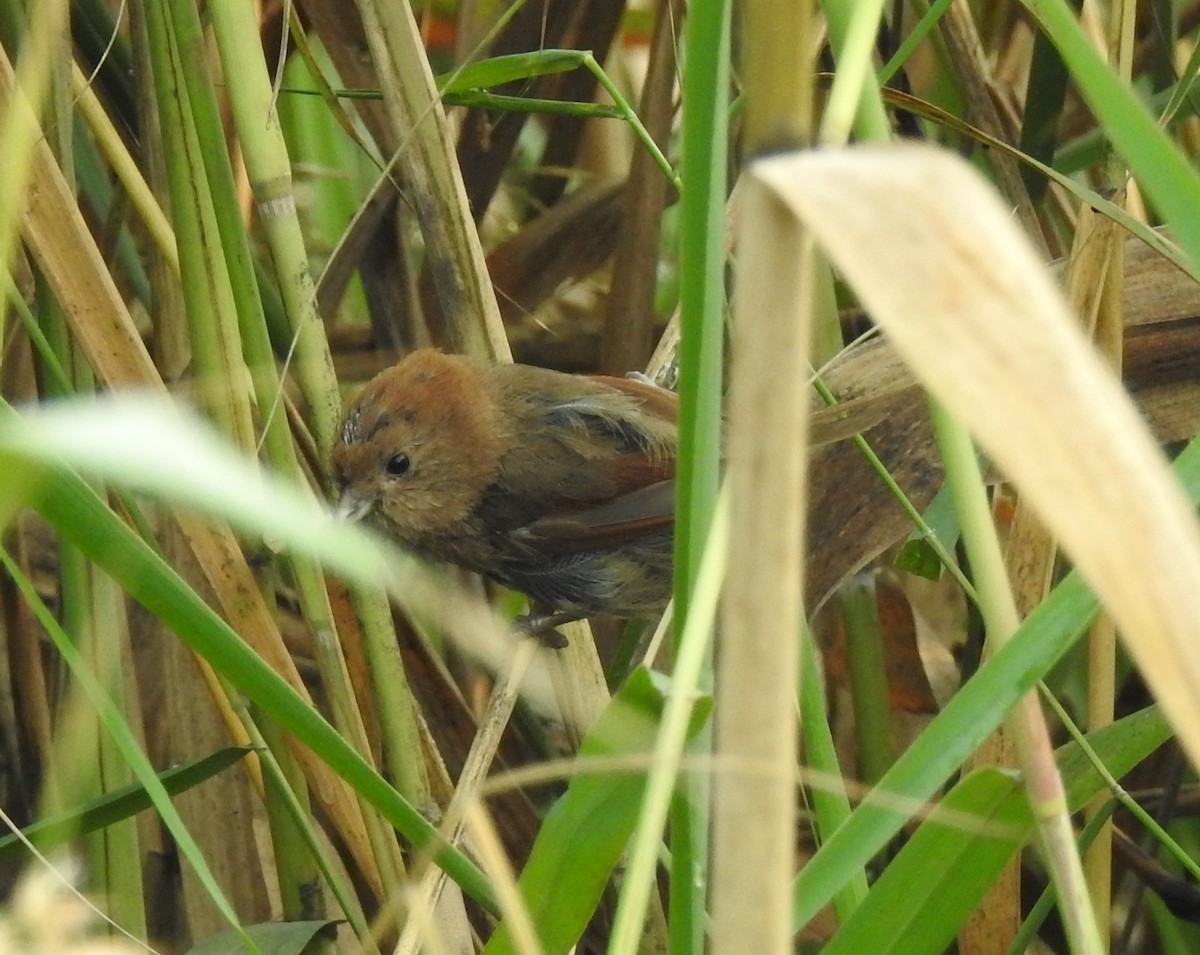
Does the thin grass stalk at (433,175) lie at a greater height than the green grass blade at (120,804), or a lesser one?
greater

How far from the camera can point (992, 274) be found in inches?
21.0

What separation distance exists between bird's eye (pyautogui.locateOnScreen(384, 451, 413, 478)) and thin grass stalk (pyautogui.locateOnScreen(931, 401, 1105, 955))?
1405 millimetres

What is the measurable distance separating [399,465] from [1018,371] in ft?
5.77

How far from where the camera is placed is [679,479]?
2.67ft

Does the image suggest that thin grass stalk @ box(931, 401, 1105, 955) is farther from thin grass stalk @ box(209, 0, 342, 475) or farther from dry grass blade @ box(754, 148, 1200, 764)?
thin grass stalk @ box(209, 0, 342, 475)

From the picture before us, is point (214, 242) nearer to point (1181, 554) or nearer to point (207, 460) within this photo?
point (207, 460)

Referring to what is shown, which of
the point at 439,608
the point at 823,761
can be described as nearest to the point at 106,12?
the point at 439,608

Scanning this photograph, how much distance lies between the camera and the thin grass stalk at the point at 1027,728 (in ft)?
2.59

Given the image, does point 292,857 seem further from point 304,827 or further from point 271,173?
point 271,173

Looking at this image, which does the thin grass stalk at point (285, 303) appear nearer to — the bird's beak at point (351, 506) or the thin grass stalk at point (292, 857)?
the thin grass stalk at point (292, 857)

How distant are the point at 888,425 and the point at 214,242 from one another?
2.70ft

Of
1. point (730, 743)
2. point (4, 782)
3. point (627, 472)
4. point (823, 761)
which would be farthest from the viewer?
point (627, 472)

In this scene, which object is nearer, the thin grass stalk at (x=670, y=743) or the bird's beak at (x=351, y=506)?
the thin grass stalk at (x=670, y=743)

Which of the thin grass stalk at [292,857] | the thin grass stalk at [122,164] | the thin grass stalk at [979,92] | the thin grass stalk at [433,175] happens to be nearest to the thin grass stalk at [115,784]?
the thin grass stalk at [292,857]
